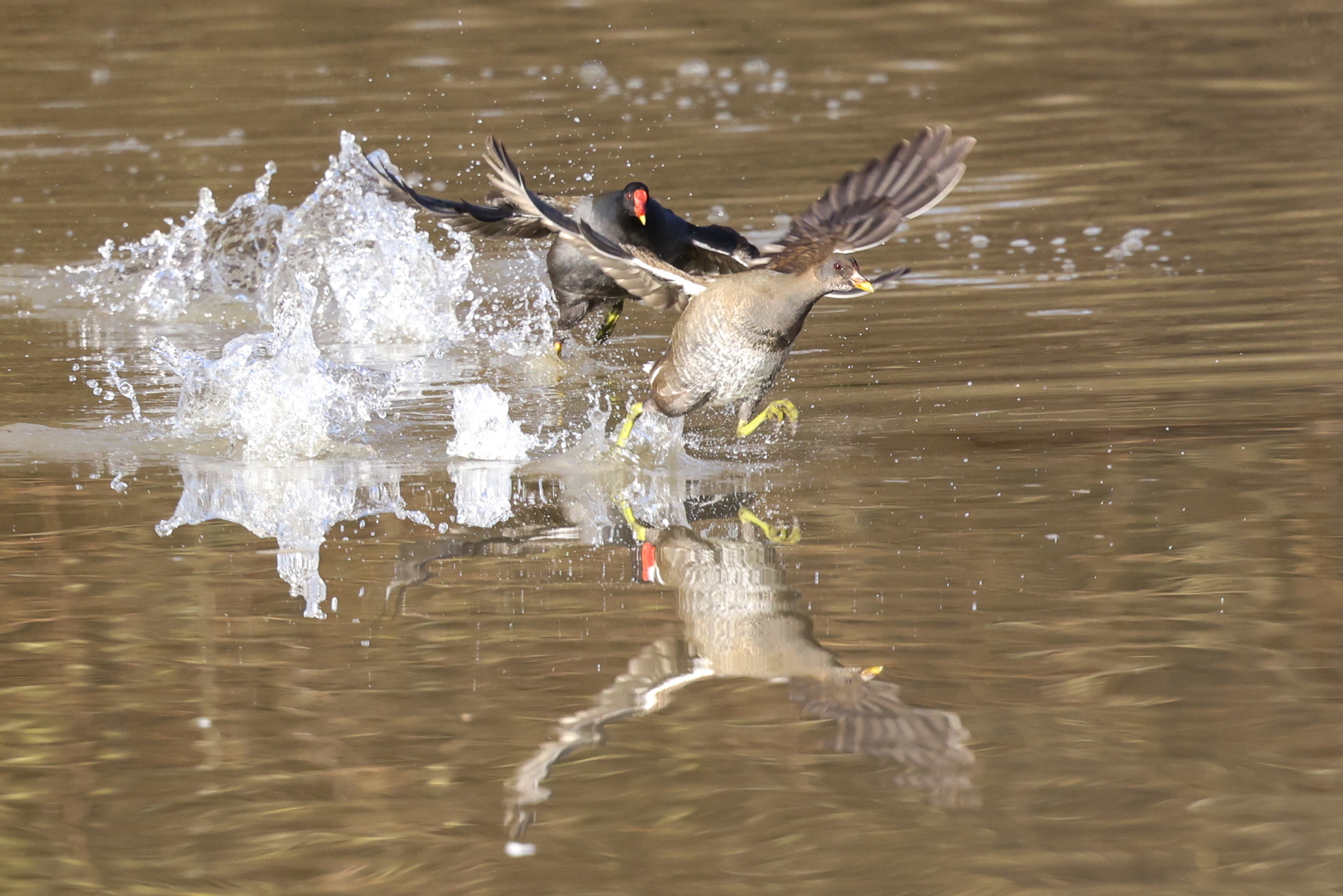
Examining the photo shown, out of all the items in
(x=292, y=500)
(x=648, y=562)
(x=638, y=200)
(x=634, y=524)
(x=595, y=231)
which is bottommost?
(x=648, y=562)

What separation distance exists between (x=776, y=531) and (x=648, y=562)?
1.47ft

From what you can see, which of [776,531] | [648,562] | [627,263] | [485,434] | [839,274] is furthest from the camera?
[485,434]

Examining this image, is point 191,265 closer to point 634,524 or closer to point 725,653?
point 634,524

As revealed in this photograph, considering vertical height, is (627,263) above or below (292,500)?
above

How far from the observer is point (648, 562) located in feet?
17.8

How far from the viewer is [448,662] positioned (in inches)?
180

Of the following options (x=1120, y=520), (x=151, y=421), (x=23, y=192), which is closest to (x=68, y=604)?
(x=151, y=421)

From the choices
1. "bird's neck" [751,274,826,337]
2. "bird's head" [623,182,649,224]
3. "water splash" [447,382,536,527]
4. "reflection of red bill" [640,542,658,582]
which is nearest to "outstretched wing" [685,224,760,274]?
"bird's head" [623,182,649,224]

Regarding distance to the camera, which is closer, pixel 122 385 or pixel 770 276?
pixel 770 276

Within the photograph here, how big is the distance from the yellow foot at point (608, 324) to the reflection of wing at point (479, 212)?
50 centimetres

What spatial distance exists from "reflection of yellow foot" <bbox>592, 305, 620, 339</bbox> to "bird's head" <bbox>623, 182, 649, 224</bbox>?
1448mm

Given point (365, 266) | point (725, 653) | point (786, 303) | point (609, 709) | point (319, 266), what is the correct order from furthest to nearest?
point (319, 266), point (365, 266), point (786, 303), point (725, 653), point (609, 709)

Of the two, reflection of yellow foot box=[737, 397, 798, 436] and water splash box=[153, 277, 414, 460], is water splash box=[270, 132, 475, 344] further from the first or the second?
reflection of yellow foot box=[737, 397, 798, 436]

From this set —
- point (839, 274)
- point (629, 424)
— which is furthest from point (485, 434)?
point (839, 274)
